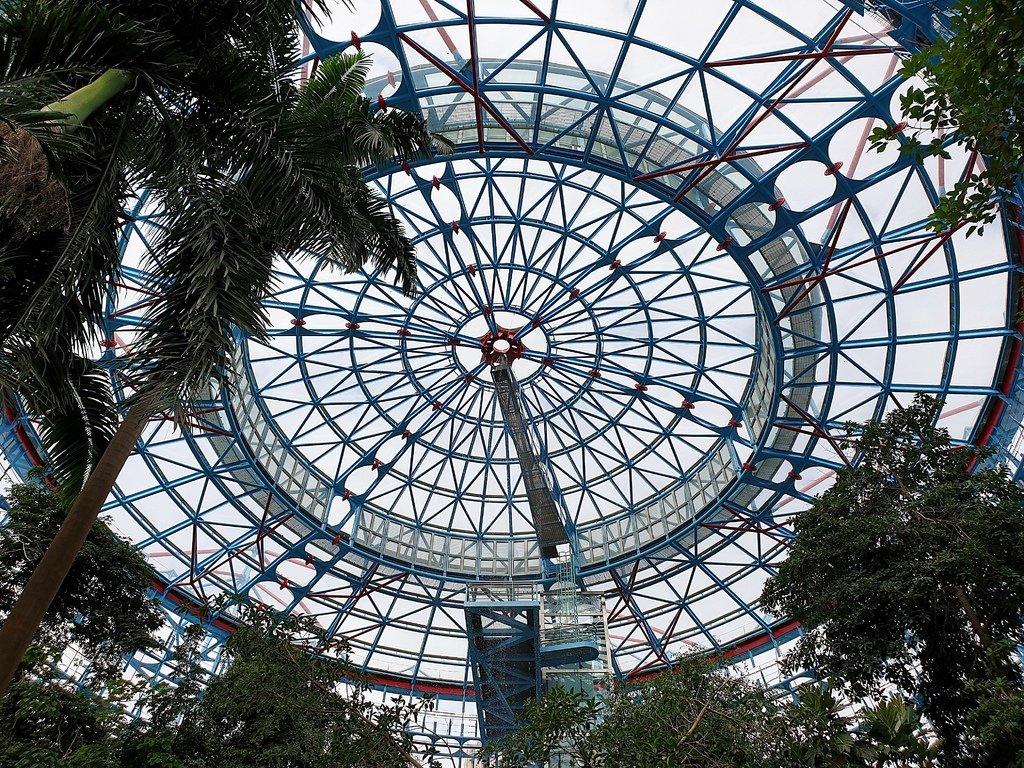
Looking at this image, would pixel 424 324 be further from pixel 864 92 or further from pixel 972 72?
pixel 972 72

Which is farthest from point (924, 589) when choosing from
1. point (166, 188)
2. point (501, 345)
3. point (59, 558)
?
point (501, 345)

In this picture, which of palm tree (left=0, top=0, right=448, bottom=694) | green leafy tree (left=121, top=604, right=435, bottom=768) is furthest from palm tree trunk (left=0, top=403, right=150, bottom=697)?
green leafy tree (left=121, top=604, right=435, bottom=768)

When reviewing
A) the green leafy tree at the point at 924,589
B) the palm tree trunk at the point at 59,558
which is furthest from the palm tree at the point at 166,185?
the green leafy tree at the point at 924,589

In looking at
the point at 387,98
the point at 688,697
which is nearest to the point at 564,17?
the point at 387,98

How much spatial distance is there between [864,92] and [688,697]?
1645cm

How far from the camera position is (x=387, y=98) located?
21344 mm

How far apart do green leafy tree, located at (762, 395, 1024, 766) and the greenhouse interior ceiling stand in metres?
8.64

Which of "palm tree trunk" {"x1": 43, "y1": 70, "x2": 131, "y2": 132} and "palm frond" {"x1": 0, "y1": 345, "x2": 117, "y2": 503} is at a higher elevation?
"palm tree trunk" {"x1": 43, "y1": 70, "x2": 131, "y2": 132}

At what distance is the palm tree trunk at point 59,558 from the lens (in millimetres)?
8705

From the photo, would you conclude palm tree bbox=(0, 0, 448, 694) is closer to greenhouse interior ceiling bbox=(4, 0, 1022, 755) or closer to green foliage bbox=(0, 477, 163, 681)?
greenhouse interior ceiling bbox=(4, 0, 1022, 755)

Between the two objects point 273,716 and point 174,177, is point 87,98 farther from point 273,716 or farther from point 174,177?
point 273,716

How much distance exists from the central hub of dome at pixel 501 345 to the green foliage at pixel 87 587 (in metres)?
16.5

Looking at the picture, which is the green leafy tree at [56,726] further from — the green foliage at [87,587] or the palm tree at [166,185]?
the palm tree at [166,185]

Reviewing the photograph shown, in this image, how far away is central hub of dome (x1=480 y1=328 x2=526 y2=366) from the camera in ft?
104
